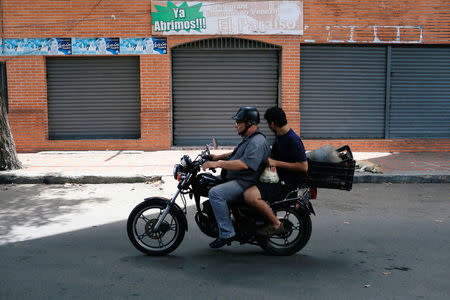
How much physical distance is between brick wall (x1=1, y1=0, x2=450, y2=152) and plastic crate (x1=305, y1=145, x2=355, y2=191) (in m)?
9.16

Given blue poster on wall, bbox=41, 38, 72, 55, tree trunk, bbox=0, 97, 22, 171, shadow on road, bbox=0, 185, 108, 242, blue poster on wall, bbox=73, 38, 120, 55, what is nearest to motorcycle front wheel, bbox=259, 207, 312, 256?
shadow on road, bbox=0, 185, 108, 242

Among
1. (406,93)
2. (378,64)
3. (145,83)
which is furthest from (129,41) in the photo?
(406,93)

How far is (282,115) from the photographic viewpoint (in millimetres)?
4801

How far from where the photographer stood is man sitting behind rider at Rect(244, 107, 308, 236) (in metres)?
4.66

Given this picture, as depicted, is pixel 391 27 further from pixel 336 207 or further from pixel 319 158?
pixel 319 158

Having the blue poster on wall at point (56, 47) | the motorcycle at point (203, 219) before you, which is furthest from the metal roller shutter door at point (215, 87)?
the motorcycle at point (203, 219)

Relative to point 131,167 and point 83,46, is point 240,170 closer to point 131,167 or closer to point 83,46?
point 131,167

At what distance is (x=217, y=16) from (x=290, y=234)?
9.93 metres

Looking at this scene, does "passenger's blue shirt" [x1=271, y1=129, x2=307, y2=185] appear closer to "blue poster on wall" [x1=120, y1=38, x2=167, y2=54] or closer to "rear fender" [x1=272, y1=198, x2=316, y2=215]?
"rear fender" [x1=272, y1=198, x2=316, y2=215]

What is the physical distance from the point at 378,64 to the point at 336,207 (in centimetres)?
837

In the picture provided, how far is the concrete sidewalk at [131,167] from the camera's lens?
9477 mm

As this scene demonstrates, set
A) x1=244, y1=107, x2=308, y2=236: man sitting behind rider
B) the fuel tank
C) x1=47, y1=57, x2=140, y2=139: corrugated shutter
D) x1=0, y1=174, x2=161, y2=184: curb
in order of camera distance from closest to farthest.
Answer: x1=244, y1=107, x2=308, y2=236: man sitting behind rider
the fuel tank
x1=0, y1=174, x2=161, y2=184: curb
x1=47, y1=57, x2=140, y2=139: corrugated shutter

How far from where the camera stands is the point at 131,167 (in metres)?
10.6

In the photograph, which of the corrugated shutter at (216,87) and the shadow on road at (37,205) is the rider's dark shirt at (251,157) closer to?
the shadow on road at (37,205)
